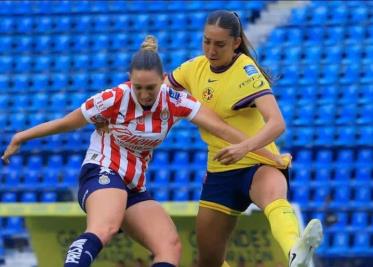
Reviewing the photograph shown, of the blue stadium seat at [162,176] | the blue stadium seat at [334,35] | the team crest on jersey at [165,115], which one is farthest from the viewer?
the blue stadium seat at [334,35]

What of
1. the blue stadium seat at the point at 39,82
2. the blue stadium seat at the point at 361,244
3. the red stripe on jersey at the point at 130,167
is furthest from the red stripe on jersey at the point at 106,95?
the blue stadium seat at the point at 39,82

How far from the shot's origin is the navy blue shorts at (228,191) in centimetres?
545

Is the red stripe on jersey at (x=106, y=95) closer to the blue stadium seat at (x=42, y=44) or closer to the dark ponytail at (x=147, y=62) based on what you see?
the dark ponytail at (x=147, y=62)

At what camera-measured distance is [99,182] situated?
5062mm

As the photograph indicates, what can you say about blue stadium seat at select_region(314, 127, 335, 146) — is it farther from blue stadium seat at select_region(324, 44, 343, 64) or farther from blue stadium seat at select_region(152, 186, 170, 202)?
blue stadium seat at select_region(152, 186, 170, 202)

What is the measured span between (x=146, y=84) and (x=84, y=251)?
894 millimetres

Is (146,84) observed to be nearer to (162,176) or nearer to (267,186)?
(267,186)

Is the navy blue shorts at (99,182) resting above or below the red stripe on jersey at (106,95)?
below

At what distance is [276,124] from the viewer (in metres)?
5.06

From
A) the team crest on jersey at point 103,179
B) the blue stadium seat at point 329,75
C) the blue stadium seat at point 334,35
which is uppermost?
the blue stadium seat at point 334,35

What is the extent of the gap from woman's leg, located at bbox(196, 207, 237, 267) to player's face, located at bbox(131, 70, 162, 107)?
37.1 inches

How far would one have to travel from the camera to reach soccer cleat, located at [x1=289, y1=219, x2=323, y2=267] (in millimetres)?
4613

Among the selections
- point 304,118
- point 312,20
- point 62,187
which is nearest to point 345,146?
point 304,118

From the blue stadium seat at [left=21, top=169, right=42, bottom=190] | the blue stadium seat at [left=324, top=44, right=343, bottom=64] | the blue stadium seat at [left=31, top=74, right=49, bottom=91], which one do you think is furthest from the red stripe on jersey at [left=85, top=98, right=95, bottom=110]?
the blue stadium seat at [left=31, top=74, right=49, bottom=91]
